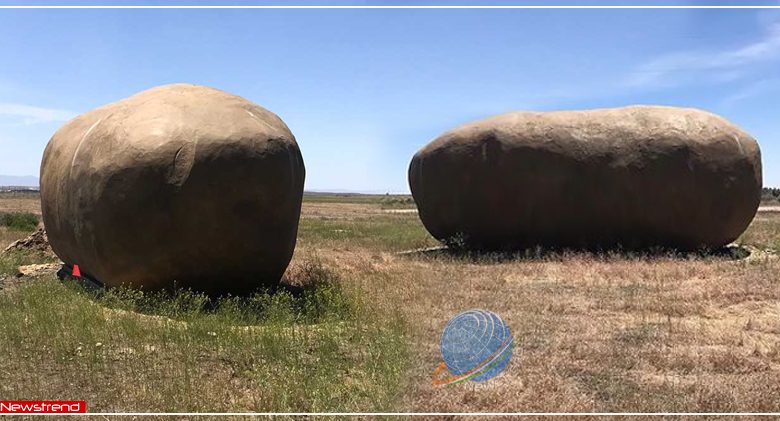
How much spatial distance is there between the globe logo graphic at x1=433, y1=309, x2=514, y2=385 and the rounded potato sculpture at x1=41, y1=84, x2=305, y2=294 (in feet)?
9.77

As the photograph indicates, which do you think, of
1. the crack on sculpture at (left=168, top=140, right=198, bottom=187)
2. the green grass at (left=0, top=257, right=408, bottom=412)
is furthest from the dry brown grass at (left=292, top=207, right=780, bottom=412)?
the crack on sculpture at (left=168, top=140, right=198, bottom=187)

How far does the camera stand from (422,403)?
443cm

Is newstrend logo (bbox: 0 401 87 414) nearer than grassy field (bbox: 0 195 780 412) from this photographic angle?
Yes

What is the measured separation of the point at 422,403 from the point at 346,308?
3.06m

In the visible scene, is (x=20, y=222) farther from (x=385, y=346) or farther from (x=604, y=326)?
(x=604, y=326)

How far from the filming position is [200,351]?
18.6 ft

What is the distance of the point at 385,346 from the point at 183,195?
9.86ft

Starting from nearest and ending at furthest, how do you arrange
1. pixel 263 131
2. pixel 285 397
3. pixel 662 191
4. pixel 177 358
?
pixel 285 397, pixel 177 358, pixel 263 131, pixel 662 191

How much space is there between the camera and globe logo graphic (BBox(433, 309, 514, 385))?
16.1 feet

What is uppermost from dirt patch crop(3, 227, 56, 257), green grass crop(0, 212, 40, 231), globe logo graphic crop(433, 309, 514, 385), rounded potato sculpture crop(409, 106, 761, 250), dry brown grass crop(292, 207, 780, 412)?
rounded potato sculpture crop(409, 106, 761, 250)

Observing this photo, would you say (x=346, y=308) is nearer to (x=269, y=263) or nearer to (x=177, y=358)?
(x=269, y=263)

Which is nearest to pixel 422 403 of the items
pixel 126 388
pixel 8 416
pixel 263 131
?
pixel 126 388

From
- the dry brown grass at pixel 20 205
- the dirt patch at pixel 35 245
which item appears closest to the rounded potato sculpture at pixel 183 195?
the dirt patch at pixel 35 245

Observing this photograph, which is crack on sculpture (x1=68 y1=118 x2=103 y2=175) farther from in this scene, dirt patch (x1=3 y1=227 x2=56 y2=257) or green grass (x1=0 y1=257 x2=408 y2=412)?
dirt patch (x1=3 y1=227 x2=56 y2=257)
